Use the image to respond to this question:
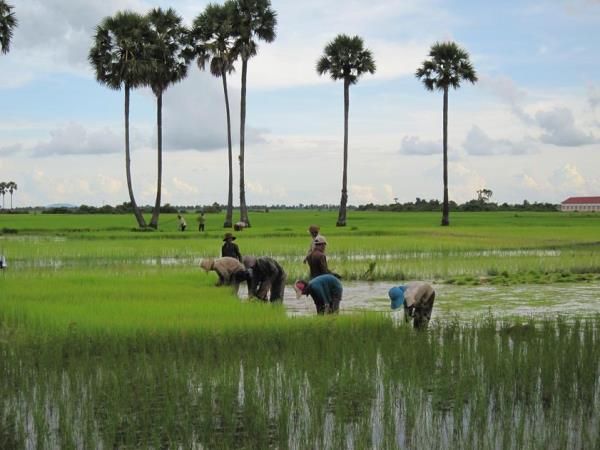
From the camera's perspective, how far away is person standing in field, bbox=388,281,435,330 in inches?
492

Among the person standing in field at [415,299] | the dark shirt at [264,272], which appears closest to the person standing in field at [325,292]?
the person standing in field at [415,299]

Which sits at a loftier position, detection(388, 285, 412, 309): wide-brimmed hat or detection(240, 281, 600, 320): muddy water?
detection(388, 285, 412, 309): wide-brimmed hat

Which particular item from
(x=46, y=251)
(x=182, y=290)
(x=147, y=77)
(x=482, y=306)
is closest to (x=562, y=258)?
(x=482, y=306)

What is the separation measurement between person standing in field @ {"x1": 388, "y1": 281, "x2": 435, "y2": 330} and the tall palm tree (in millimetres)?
40906

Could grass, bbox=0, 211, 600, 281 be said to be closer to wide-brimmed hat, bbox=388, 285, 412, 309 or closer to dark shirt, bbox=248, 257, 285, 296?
dark shirt, bbox=248, 257, 285, 296

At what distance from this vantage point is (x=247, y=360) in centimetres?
1048

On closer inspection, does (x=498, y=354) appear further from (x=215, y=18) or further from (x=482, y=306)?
(x=215, y=18)

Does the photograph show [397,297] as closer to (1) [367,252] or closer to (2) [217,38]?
(1) [367,252]

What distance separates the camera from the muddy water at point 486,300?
16266 mm

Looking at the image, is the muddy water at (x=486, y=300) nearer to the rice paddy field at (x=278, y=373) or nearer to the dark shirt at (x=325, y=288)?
the rice paddy field at (x=278, y=373)

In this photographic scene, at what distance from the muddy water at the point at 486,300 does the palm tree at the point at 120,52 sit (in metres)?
33.5

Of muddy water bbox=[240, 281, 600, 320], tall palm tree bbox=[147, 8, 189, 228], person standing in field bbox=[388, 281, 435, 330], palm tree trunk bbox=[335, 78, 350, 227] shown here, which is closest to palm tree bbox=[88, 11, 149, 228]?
tall palm tree bbox=[147, 8, 189, 228]

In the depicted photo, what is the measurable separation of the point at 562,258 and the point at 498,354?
66.8 feet

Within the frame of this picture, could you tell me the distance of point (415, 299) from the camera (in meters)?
12.6
